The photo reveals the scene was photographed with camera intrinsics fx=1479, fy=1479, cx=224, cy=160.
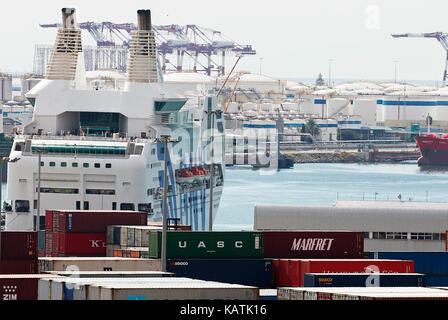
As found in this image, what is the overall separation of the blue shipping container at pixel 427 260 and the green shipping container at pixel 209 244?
581 cm

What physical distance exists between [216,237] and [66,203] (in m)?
25.2

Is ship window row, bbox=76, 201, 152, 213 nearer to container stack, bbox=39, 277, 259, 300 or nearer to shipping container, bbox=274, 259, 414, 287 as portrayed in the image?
shipping container, bbox=274, 259, 414, 287

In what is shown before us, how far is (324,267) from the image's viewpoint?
100.0 ft

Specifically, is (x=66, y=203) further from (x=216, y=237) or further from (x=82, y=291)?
(x=82, y=291)

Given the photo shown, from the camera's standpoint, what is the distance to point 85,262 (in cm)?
3181

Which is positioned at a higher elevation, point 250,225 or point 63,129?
point 63,129

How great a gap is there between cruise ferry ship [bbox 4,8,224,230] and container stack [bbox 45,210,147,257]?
14.4 m

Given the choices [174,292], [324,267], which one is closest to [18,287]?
[174,292]

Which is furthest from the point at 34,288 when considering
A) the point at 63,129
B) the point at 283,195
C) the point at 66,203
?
the point at 283,195

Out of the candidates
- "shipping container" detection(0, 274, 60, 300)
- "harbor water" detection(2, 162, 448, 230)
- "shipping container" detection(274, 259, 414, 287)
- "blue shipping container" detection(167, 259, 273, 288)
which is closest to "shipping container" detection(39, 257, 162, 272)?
"blue shipping container" detection(167, 259, 273, 288)

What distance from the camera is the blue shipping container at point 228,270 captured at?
31578 millimetres

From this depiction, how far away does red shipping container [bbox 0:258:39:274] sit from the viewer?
31.3m

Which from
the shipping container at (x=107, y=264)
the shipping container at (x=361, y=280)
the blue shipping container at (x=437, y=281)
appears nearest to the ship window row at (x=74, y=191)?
the blue shipping container at (x=437, y=281)
